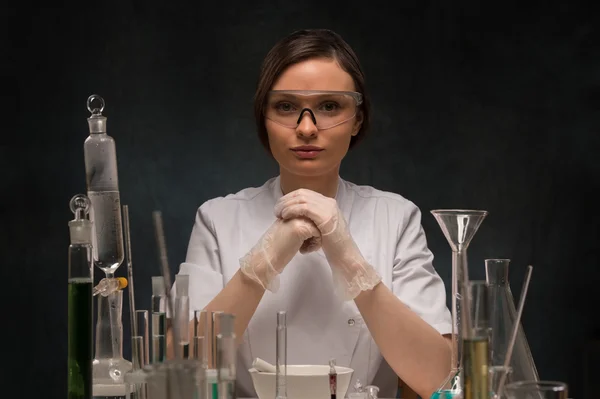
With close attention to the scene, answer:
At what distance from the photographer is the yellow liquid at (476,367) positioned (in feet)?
3.93

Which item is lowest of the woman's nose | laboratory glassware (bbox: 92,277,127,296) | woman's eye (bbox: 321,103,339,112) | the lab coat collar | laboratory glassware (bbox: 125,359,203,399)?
laboratory glassware (bbox: 125,359,203,399)

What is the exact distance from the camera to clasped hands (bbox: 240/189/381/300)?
2.15 metres

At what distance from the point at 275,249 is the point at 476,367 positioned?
3.25ft

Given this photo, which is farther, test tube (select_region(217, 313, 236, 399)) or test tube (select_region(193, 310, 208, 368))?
test tube (select_region(193, 310, 208, 368))

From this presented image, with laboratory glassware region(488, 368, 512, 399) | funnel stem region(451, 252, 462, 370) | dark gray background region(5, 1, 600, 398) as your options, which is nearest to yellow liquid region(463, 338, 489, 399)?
laboratory glassware region(488, 368, 512, 399)

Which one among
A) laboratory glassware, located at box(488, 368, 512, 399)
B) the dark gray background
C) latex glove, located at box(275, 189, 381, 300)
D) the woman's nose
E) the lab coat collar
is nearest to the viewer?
laboratory glassware, located at box(488, 368, 512, 399)

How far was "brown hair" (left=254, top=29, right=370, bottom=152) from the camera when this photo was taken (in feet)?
7.72

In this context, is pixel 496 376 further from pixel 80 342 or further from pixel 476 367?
pixel 80 342

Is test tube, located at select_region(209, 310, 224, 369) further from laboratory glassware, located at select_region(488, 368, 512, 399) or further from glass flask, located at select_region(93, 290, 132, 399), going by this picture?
laboratory glassware, located at select_region(488, 368, 512, 399)

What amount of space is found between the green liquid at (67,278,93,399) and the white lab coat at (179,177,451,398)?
34.4 inches

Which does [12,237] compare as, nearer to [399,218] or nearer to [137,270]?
[137,270]

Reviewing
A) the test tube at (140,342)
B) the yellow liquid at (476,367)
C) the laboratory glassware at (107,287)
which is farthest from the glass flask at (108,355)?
the yellow liquid at (476,367)

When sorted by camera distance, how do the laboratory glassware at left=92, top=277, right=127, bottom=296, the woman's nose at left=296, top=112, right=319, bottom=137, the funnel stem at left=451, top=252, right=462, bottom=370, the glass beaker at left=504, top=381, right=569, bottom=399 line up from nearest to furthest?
the glass beaker at left=504, top=381, right=569, bottom=399, the funnel stem at left=451, top=252, right=462, bottom=370, the laboratory glassware at left=92, top=277, right=127, bottom=296, the woman's nose at left=296, top=112, right=319, bottom=137

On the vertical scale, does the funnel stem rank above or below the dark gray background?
below
